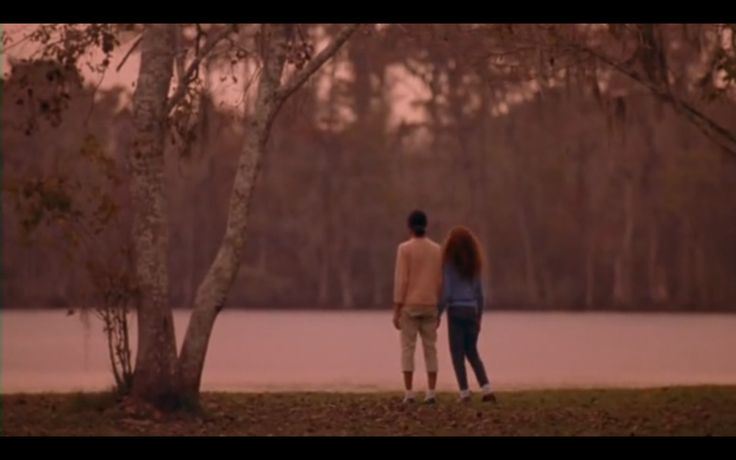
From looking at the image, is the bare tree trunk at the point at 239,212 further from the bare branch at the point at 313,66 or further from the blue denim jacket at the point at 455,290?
the blue denim jacket at the point at 455,290

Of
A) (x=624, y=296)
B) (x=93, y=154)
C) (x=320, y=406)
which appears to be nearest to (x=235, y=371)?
(x=320, y=406)

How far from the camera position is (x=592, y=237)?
53.1 metres

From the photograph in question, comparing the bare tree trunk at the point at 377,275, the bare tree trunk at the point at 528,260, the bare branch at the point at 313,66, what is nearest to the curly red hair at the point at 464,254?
the bare branch at the point at 313,66

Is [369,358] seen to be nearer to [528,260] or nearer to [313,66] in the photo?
[313,66]

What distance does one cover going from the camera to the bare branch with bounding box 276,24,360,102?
11148 mm

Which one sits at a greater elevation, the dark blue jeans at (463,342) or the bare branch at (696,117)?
the bare branch at (696,117)

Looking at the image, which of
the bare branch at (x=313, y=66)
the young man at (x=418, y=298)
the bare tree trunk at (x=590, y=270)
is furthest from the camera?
the bare tree trunk at (x=590, y=270)

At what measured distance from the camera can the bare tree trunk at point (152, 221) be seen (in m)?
10.9

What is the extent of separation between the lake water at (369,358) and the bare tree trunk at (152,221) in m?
0.68

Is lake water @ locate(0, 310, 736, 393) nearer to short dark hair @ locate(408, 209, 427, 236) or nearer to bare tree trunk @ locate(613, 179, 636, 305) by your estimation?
short dark hair @ locate(408, 209, 427, 236)

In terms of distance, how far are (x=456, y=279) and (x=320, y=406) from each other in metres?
1.69

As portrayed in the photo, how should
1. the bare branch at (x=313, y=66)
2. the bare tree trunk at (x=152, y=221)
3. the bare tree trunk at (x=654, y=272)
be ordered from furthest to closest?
1. the bare tree trunk at (x=654, y=272)
2. the bare branch at (x=313, y=66)
3. the bare tree trunk at (x=152, y=221)
